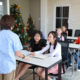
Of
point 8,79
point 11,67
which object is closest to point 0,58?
point 11,67

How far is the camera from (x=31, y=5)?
26.2ft

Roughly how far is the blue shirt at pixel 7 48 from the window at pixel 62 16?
5718 mm

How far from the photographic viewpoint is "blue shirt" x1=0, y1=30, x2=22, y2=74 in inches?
67.8

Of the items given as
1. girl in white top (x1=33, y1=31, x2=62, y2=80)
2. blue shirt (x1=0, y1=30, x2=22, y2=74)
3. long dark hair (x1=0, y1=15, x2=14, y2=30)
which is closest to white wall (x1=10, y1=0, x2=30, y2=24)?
girl in white top (x1=33, y1=31, x2=62, y2=80)

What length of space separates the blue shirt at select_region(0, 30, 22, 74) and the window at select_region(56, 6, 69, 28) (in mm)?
5718

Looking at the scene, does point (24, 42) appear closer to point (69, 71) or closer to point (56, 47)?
point (69, 71)

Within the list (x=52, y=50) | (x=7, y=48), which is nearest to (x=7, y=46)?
(x=7, y=48)

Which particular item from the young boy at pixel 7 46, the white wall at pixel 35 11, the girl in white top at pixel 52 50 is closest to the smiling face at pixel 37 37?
the girl in white top at pixel 52 50

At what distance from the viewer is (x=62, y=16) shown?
7273 millimetres

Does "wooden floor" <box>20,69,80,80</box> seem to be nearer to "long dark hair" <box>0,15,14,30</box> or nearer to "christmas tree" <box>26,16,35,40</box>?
"long dark hair" <box>0,15,14,30</box>

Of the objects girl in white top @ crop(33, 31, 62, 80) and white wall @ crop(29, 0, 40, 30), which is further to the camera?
white wall @ crop(29, 0, 40, 30)

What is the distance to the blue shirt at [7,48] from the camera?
1722 millimetres

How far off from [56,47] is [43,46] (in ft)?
1.72

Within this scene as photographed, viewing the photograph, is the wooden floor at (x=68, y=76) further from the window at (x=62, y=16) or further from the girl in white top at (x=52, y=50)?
the window at (x=62, y=16)
